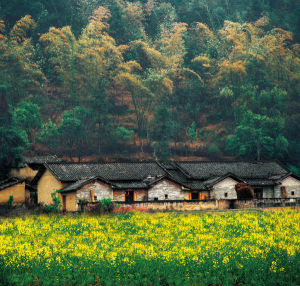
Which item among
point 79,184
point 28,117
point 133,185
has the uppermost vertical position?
point 28,117

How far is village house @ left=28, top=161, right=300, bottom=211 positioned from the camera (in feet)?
163

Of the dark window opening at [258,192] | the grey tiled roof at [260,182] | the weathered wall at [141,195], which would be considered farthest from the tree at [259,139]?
the weathered wall at [141,195]

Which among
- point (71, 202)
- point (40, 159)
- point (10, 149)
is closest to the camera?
point (71, 202)

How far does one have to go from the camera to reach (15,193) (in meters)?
55.4

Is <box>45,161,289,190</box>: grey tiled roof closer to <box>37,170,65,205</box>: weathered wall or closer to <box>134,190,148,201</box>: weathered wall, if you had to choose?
<box>134,190,148,201</box>: weathered wall

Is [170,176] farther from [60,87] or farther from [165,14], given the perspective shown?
[165,14]

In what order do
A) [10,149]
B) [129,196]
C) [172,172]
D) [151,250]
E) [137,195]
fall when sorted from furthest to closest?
[10,149] → [172,172] → [137,195] → [129,196] → [151,250]

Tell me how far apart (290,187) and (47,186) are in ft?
76.5

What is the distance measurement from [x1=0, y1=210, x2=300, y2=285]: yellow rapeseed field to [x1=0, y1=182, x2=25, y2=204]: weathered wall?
1680 centimetres

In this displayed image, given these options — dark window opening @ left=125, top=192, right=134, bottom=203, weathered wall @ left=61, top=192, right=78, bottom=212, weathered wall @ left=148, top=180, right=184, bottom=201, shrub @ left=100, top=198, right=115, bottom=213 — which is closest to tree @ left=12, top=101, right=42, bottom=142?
dark window opening @ left=125, top=192, right=134, bottom=203

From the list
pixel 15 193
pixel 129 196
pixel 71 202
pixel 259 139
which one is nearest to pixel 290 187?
pixel 129 196

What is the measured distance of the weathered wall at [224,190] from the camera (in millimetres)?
54812

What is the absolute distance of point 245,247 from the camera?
25.2m

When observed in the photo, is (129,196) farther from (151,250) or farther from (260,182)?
(151,250)
